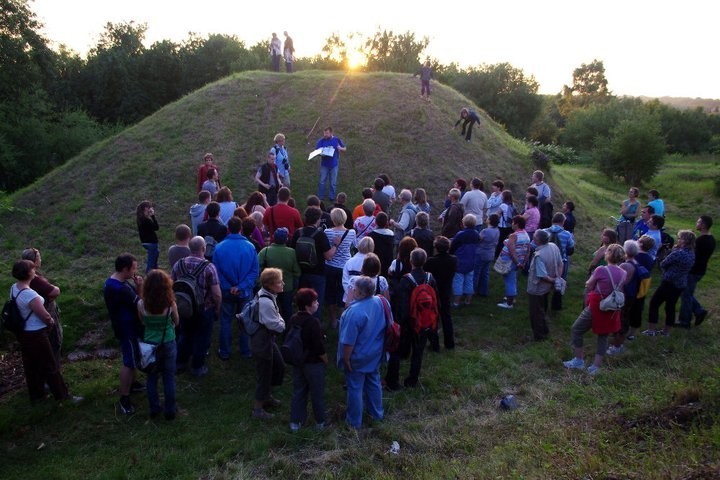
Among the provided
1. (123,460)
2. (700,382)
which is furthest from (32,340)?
(700,382)

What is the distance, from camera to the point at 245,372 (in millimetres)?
7773

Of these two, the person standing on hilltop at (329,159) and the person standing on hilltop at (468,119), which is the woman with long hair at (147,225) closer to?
the person standing on hilltop at (329,159)

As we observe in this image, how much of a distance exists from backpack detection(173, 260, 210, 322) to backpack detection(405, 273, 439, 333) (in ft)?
9.18

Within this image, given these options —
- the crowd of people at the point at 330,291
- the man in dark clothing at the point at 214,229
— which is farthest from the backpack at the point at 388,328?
the man in dark clothing at the point at 214,229

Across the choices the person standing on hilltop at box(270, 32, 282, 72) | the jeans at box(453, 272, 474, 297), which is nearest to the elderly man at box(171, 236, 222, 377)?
the jeans at box(453, 272, 474, 297)

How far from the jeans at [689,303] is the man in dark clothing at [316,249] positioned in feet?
21.5

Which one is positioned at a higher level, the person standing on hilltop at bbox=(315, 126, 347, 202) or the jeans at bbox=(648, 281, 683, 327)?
the person standing on hilltop at bbox=(315, 126, 347, 202)

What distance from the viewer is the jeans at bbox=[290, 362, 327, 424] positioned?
6.01 m

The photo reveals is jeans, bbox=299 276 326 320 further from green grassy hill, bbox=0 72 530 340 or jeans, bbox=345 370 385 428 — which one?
green grassy hill, bbox=0 72 530 340

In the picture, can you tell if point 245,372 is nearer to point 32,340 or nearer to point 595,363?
point 32,340

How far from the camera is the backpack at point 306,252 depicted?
313 inches

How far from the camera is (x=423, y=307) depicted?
6.97m

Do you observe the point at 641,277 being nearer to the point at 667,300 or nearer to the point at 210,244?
the point at 667,300

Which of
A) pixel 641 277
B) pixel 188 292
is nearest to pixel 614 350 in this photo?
pixel 641 277
